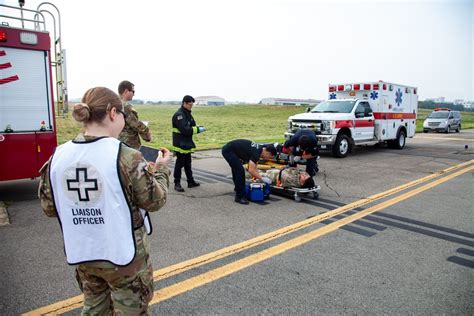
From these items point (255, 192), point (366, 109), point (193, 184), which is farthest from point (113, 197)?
point (366, 109)

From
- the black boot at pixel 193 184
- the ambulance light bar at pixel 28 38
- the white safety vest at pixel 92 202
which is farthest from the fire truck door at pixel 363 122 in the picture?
the white safety vest at pixel 92 202

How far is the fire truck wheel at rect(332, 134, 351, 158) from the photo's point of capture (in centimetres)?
1266

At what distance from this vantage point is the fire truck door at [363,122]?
13445 mm

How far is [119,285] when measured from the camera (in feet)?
6.63

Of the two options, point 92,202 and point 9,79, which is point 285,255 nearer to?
point 92,202

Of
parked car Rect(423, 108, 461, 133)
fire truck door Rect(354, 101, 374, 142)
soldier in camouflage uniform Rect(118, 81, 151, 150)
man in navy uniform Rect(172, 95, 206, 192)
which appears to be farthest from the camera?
parked car Rect(423, 108, 461, 133)

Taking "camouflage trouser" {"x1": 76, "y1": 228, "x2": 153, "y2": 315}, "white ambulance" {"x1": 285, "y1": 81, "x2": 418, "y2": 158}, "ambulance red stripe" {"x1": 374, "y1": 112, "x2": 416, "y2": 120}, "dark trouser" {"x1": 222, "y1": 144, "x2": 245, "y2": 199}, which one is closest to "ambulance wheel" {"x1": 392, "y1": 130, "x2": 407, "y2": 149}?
"white ambulance" {"x1": 285, "y1": 81, "x2": 418, "y2": 158}

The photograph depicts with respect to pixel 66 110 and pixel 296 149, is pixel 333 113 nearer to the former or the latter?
pixel 296 149

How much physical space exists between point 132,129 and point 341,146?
875cm

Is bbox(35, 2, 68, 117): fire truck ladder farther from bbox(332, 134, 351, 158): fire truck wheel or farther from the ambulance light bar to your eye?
bbox(332, 134, 351, 158): fire truck wheel

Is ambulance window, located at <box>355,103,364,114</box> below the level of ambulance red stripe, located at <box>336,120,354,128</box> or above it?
above

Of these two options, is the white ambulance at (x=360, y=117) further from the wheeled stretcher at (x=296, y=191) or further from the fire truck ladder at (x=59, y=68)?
the fire truck ladder at (x=59, y=68)

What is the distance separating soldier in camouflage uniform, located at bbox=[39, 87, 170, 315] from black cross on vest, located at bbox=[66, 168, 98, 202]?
0.09 m

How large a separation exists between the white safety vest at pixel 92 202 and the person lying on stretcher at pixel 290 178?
206 inches
